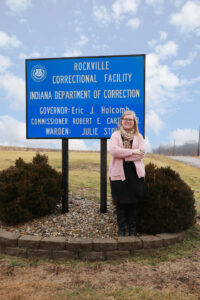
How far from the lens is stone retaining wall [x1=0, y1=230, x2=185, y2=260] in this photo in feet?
14.1

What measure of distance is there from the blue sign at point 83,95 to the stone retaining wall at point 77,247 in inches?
90.6

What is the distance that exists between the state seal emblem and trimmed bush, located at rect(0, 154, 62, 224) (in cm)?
196

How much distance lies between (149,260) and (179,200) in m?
1.22

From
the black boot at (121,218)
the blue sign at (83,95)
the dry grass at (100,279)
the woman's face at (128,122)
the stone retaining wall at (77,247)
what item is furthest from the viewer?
the blue sign at (83,95)

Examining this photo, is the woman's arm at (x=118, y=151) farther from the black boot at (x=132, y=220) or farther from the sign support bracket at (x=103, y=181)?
the sign support bracket at (x=103, y=181)

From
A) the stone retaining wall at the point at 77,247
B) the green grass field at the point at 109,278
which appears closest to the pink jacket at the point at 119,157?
the stone retaining wall at the point at 77,247

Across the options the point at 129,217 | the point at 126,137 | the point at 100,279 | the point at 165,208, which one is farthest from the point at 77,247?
the point at 126,137

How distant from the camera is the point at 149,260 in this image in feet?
14.0

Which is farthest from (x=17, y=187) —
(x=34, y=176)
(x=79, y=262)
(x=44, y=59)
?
(x=44, y=59)

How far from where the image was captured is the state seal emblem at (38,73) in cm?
599

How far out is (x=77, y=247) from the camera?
4.29 meters

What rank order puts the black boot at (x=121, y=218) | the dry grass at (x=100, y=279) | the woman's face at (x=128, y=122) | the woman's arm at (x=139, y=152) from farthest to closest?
1. the black boot at (x=121, y=218)
2. the woman's face at (x=128, y=122)
3. the woman's arm at (x=139, y=152)
4. the dry grass at (x=100, y=279)

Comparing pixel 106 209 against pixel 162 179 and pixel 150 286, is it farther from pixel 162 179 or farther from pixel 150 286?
pixel 150 286

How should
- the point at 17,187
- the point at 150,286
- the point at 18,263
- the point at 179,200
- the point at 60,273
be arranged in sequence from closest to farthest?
the point at 150,286
the point at 60,273
the point at 18,263
the point at 179,200
the point at 17,187
